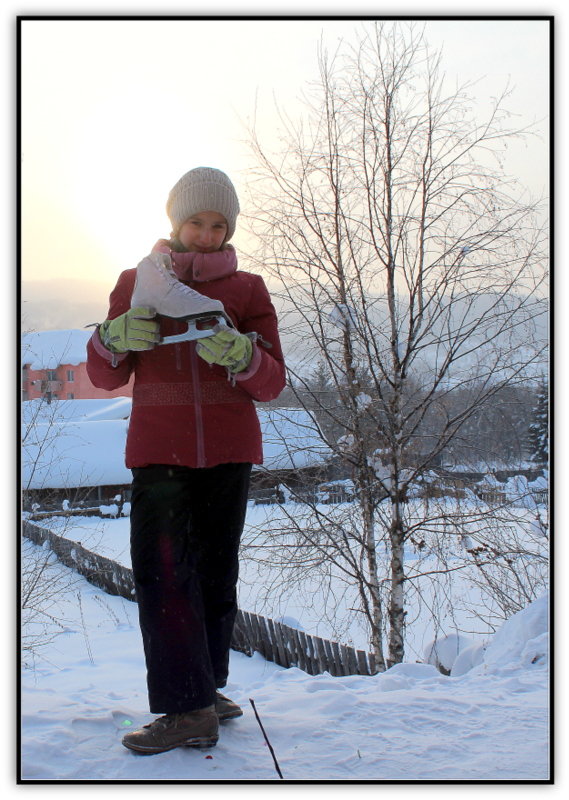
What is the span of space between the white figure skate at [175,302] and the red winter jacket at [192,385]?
117 mm

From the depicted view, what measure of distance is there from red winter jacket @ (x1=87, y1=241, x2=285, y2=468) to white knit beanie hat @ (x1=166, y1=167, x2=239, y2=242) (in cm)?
11

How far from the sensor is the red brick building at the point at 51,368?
692 cm

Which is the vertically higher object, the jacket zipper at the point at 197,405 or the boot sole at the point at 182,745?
the jacket zipper at the point at 197,405

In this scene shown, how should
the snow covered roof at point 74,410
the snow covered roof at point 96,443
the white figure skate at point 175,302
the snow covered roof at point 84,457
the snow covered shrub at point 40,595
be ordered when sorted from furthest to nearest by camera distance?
the snow covered roof at point 84,457 < the snow covered roof at point 74,410 < the snow covered shrub at point 40,595 < the snow covered roof at point 96,443 < the white figure skate at point 175,302

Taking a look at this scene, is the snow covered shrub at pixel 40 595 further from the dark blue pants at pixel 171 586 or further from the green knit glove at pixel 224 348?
the green knit glove at pixel 224 348

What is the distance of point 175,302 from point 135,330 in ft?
0.42

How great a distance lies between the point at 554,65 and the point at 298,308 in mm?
3802

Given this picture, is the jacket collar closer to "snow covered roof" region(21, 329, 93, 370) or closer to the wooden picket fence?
the wooden picket fence

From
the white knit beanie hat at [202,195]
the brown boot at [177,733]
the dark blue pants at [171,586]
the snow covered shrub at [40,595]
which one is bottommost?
the snow covered shrub at [40,595]

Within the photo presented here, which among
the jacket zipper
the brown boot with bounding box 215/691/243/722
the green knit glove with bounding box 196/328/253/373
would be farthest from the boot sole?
the green knit glove with bounding box 196/328/253/373

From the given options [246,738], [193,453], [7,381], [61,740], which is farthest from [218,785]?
[7,381]

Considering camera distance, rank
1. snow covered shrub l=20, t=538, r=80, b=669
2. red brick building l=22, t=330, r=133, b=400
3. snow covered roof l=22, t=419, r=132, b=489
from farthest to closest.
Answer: snow covered roof l=22, t=419, r=132, b=489
snow covered shrub l=20, t=538, r=80, b=669
red brick building l=22, t=330, r=133, b=400

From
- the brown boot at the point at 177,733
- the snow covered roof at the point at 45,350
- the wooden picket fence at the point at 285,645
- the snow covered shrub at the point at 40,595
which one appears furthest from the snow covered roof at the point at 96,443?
the brown boot at the point at 177,733

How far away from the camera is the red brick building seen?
6.92 meters
